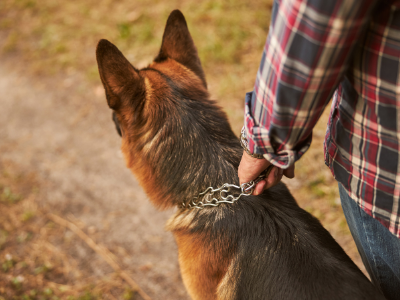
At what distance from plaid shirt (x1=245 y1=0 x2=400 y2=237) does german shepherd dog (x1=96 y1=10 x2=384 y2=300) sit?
430 millimetres

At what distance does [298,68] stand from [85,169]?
131 inches

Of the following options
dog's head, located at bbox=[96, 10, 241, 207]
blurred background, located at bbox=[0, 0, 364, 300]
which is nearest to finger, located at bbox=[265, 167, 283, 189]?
dog's head, located at bbox=[96, 10, 241, 207]

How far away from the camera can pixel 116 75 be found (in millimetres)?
1641

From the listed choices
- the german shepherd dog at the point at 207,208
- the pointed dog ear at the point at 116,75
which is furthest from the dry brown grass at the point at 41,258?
the pointed dog ear at the point at 116,75

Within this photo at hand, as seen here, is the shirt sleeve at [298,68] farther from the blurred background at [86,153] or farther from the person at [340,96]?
the blurred background at [86,153]

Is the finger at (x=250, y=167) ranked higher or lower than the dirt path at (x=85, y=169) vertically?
higher

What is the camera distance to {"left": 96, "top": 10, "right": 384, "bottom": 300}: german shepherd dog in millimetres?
1494

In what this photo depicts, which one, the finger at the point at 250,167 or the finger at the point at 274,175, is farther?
the finger at the point at 274,175

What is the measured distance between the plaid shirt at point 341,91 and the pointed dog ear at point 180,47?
997 mm

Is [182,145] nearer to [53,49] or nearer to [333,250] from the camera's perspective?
[333,250]

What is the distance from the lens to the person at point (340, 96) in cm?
88

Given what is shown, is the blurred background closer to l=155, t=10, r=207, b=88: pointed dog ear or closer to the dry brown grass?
the dry brown grass

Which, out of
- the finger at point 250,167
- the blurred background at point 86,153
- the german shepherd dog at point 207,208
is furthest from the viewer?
the blurred background at point 86,153

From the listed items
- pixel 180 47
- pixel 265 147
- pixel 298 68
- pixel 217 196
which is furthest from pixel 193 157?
pixel 298 68
